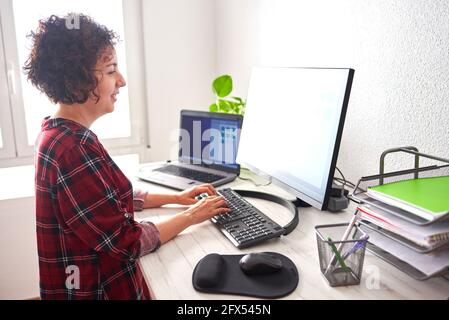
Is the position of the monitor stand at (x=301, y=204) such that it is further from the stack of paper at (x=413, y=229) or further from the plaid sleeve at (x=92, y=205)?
the plaid sleeve at (x=92, y=205)

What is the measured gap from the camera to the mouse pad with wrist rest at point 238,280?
747mm

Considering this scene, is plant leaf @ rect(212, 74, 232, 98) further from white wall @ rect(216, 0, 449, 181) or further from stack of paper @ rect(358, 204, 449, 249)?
stack of paper @ rect(358, 204, 449, 249)

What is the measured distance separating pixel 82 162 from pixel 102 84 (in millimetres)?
243

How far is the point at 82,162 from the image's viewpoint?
857 millimetres

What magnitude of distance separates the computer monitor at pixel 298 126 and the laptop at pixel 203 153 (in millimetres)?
160

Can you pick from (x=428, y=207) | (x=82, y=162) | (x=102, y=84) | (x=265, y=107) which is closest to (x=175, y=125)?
(x=265, y=107)

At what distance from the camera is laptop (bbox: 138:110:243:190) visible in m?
1.54

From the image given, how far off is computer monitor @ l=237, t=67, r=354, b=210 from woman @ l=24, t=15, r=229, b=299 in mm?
349

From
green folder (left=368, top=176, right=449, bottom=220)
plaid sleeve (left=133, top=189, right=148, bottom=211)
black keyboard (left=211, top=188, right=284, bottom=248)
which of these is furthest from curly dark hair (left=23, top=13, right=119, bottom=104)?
green folder (left=368, top=176, right=449, bottom=220)

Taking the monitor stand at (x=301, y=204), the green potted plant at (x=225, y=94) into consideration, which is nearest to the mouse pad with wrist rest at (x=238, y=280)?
the monitor stand at (x=301, y=204)

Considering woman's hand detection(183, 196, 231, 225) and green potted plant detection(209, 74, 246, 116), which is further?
green potted plant detection(209, 74, 246, 116)

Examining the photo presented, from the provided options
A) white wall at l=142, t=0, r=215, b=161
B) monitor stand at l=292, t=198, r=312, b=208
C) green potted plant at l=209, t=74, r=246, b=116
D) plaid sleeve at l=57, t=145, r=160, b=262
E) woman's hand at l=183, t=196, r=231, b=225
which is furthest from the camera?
white wall at l=142, t=0, r=215, b=161

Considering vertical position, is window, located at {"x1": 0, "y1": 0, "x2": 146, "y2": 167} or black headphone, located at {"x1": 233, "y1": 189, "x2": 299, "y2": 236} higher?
window, located at {"x1": 0, "y1": 0, "x2": 146, "y2": 167}

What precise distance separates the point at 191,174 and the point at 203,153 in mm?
152
